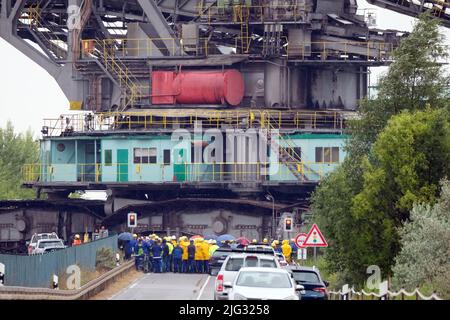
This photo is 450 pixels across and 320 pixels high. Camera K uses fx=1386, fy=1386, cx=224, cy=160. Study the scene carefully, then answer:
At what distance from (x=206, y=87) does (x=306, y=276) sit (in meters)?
32.1

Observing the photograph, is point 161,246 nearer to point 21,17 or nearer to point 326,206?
point 326,206

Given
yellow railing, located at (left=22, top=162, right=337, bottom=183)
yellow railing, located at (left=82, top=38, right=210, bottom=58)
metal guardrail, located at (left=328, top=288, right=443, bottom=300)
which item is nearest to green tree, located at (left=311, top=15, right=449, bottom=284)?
metal guardrail, located at (left=328, top=288, right=443, bottom=300)

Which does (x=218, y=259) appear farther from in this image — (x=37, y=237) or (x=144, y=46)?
(x=144, y=46)

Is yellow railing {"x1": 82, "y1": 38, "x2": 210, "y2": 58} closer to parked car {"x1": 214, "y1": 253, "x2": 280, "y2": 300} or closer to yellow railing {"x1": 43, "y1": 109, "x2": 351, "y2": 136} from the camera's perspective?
yellow railing {"x1": 43, "y1": 109, "x2": 351, "y2": 136}

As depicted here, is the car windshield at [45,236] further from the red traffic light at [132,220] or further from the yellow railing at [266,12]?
the yellow railing at [266,12]

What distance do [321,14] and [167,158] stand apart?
10455 millimetres

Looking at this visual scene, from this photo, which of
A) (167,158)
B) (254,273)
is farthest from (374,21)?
(254,273)

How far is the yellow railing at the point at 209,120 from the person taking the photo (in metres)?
67.5

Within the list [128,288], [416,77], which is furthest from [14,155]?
[416,77]
